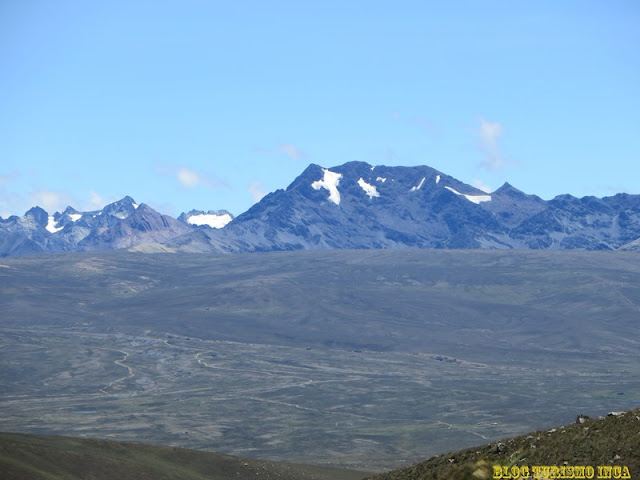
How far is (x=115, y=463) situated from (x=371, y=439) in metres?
97.1

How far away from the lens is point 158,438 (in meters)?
155

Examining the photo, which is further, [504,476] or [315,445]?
[315,445]

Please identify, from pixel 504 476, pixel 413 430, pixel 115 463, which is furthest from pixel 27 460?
pixel 413 430

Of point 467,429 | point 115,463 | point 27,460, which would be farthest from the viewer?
point 467,429

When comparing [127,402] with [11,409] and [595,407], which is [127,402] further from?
[595,407]

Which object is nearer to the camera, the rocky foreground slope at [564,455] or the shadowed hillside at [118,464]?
the rocky foreground slope at [564,455]

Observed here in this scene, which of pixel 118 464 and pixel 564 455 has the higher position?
pixel 564 455

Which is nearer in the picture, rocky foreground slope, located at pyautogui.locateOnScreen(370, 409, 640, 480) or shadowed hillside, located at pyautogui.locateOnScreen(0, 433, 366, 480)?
rocky foreground slope, located at pyautogui.locateOnScreen(370, 409, 640, 480)

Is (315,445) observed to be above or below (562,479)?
below

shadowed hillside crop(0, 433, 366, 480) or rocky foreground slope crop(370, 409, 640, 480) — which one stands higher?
rocky foreground slope crop(370, 409, 640, 480)

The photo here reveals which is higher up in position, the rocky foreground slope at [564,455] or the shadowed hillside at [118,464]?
the rocky foreground slope at [564,455]

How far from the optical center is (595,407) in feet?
629

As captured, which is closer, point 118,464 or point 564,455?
point 564,455

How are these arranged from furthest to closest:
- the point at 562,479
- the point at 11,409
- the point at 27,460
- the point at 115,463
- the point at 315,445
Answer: the point at 11,409 → the point at 315,445 → the point at 115,463 → the point at 27,460 → the point at 562,479
